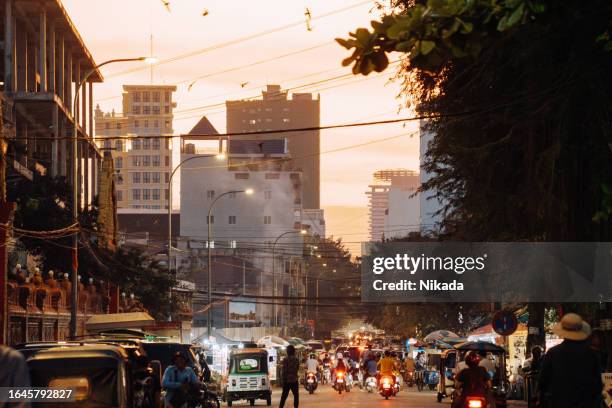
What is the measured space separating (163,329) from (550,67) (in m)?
30.9

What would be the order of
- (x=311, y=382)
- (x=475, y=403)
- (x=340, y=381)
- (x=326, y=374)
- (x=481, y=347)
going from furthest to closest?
(x=326, y=374) → (x=311, y=382) → (x=340, y=381) → (x=481, y=347) → (x=475, y=403)

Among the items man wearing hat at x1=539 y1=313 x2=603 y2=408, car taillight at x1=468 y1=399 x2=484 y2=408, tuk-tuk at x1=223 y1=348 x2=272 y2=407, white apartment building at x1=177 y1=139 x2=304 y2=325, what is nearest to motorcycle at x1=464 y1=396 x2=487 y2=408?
car taillight at x1=468 y1=399 x2=484 y2=408

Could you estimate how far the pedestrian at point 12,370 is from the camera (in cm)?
744

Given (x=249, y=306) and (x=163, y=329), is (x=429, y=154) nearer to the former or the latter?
(x=163, y=329)

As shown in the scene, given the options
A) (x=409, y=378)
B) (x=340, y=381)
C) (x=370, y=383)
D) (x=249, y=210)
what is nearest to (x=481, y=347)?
(x=340, y=381)

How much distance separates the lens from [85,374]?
1662 centimetres

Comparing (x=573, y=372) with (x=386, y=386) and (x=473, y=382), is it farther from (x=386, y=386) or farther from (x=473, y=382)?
(x=386, y=386)

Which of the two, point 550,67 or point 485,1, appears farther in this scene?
point 550,67

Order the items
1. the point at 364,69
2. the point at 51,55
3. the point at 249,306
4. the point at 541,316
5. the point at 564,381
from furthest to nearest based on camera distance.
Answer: the point at 249,306, the point at 51,55, the point at 541,316, the point at 564,381, the point at 364,69

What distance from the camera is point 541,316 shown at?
41938mm

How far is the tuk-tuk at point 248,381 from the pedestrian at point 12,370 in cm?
4009

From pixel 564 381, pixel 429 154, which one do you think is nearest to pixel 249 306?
pixel 429 154

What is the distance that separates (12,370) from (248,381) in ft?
137

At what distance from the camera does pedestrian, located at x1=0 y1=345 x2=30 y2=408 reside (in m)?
7.44
